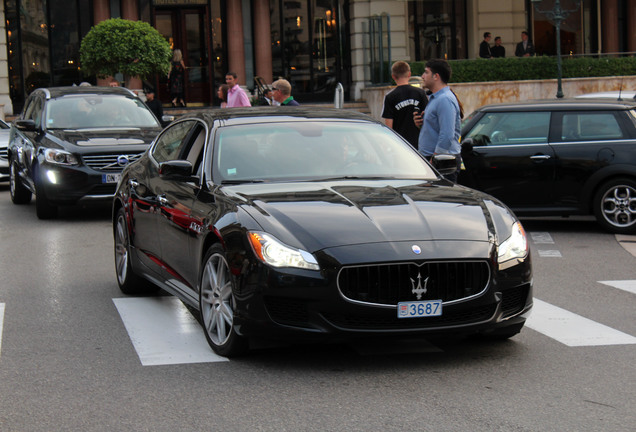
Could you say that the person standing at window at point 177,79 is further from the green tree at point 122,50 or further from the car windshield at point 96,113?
the car windshield at point 96,113

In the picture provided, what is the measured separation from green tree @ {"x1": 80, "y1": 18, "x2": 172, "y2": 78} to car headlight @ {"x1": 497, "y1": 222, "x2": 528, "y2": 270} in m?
19.3

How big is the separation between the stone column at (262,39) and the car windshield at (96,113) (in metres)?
15.5

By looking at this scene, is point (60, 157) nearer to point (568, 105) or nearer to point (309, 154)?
point (568, 105)

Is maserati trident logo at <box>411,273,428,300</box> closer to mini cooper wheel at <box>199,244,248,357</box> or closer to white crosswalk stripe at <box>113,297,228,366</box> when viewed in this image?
mini cooper wheel at <box>199,244,248,357</box>

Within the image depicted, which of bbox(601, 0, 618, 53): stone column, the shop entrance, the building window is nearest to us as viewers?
the shop entrance

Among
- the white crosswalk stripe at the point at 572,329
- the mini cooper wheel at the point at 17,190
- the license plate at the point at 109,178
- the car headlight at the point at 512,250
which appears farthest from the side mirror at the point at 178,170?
the mini cooper wheel at the point at 17,190

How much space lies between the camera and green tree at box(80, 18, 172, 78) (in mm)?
24422

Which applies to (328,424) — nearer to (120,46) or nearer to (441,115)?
(441,115)

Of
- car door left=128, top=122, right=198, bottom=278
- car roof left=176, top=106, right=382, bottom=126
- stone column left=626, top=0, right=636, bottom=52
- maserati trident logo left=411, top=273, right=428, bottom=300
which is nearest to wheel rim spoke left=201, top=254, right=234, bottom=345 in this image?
maserati trident logo left=411, top=273, right=428, bottom=300

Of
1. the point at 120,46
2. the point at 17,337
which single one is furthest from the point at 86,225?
the point at 120,46

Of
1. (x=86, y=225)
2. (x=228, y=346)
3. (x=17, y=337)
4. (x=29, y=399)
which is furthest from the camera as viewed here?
(x=86, y=225)

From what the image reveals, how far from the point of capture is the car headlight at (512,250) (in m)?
6.02

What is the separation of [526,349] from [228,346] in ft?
5.99

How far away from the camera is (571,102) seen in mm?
12367
